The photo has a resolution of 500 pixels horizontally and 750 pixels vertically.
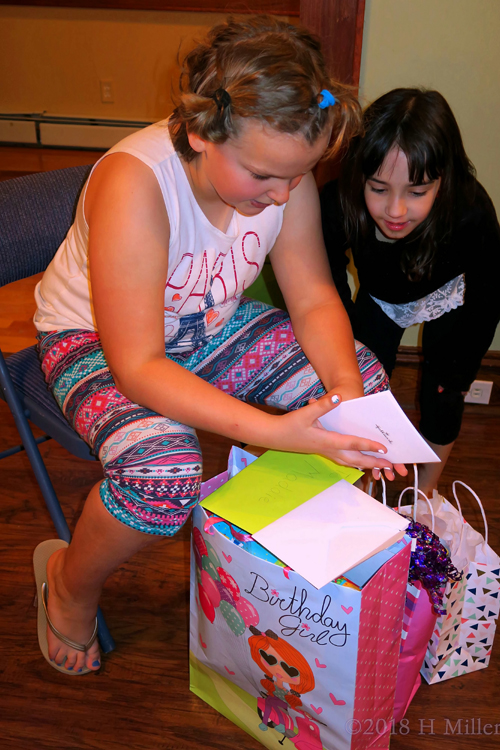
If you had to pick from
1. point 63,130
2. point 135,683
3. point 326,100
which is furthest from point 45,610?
point 63,130

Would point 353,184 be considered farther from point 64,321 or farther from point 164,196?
point 64,321

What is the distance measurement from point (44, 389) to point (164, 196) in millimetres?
441

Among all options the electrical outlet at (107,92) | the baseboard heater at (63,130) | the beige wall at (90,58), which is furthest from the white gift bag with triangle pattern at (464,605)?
the electrical outlet at (107,92)

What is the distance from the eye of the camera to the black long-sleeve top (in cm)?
125

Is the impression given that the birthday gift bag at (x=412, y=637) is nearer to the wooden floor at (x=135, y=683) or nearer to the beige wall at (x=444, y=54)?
the wooden floor at (x=135, y=683)

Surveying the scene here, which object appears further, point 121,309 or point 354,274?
point 354,274

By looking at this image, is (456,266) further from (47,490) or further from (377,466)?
(47,490)

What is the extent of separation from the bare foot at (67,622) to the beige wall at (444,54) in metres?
1.26

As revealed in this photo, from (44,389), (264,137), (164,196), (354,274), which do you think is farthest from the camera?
(354,274)

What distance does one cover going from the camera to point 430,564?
3.19 feet

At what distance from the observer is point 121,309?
0.94 m

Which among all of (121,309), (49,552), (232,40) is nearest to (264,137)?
(232,40)

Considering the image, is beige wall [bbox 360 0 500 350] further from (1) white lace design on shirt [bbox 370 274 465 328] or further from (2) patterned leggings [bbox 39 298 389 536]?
(2) patterned leggings [bbox 39 298 389 536]

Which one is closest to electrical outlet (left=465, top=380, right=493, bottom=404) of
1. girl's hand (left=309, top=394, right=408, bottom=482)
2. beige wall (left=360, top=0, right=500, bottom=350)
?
beige wall (left=360, top=0, right=500, bottom=350)
